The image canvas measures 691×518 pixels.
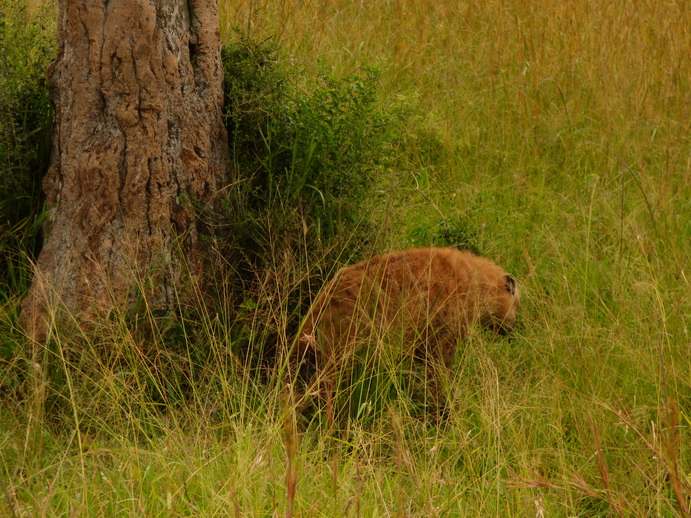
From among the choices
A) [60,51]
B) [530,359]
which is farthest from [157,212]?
[530,359]

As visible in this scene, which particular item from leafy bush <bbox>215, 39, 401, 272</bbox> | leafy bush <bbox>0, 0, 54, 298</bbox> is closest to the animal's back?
leafy bush <bbox>215, 39, 401, 272</bbox>

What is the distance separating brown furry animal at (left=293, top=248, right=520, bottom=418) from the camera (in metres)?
3.39

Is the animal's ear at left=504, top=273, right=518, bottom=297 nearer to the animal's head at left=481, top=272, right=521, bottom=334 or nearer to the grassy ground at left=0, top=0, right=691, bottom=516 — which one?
the animal's head at left=481, top=272, right=521, bottom=334

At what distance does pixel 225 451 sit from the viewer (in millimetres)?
2611

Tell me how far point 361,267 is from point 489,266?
0.76 metres

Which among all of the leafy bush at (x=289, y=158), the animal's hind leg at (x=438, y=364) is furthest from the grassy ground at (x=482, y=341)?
the leafy bush at (x=289, y=158)

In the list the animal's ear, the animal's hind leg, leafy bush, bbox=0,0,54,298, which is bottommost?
the animal's hind leg

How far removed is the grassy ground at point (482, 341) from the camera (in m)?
2.50

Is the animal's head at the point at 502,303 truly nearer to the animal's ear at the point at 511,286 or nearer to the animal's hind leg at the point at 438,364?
the animal's ear at the point at 511,286

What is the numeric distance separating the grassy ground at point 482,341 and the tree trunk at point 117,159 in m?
0.28

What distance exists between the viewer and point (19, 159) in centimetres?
386

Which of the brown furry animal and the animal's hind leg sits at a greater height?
the brown furry animal

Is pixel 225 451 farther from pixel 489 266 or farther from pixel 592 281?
pixel 592 281

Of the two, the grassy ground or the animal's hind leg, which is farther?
the animal's hind leg
